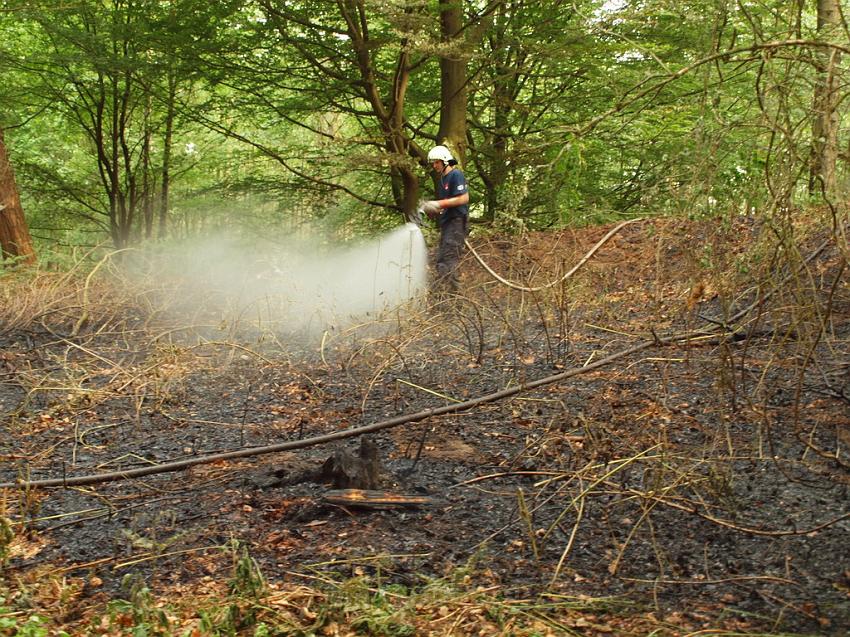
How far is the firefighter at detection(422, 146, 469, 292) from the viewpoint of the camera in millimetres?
9602

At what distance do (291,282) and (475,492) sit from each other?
601 centimetres

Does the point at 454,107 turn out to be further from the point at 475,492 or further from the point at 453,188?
the point at 475,492

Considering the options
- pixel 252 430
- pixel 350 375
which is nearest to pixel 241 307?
pixel 350 375

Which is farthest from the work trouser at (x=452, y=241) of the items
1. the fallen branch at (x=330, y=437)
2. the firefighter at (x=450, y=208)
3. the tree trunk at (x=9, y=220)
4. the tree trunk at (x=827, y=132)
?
the tree trunk at (x=827, y=132)

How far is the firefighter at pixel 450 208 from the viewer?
9602 mm

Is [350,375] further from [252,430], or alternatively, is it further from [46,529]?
[46,529]

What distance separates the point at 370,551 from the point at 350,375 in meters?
3.20

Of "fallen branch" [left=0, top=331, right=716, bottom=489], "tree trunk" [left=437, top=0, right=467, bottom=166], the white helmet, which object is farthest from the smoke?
"fallen branch" [left=0, top=331, right=716, bottom=489]

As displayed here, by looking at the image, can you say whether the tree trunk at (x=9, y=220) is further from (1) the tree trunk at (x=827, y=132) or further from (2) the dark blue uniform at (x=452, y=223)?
(1) the tree trunk at (x=827, y=132)

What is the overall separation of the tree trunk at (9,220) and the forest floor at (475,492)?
4329mm

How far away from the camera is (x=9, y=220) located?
36.7ft

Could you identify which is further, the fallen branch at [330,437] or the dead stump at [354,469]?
the fallen branch at [330,437]

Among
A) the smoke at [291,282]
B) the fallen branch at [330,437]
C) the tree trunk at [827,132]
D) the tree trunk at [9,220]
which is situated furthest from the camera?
the tree trunk at [9,220]

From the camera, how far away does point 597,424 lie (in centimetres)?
507
